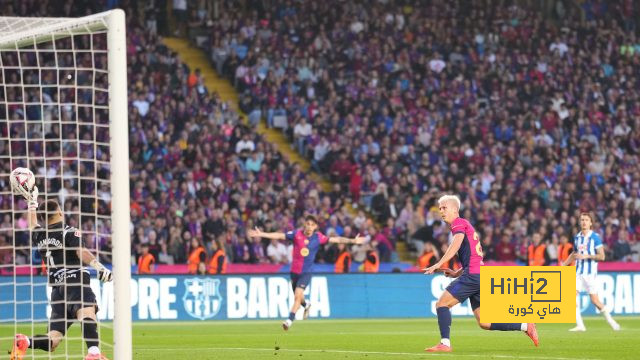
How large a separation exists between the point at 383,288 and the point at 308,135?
8202 millimetres

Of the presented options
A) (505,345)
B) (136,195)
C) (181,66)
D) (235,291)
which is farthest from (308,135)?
(505,345)

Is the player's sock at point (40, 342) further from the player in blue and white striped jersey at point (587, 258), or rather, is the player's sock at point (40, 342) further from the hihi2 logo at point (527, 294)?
the player in blue and white striped jersey at point (587, 258)

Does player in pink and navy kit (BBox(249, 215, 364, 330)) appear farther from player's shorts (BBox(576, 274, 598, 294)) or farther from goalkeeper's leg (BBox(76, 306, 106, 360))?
goalkeeper's leg (BBox(76, 306, 106, 360))

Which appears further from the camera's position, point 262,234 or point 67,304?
point 262,234

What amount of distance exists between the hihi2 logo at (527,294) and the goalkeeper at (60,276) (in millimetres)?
5158

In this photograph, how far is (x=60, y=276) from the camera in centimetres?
1423

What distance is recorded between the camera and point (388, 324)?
2705cm

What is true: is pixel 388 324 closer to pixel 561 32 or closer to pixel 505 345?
pixel 505 345

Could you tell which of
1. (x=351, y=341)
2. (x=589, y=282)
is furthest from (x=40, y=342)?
(x=589, y=282)

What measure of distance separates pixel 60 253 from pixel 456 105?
26233 millimetres

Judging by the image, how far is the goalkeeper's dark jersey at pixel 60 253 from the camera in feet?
46.4

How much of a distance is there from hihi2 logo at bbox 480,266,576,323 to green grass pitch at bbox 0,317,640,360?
46 centimetres

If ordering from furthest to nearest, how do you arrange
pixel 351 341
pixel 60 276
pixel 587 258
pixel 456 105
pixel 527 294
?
pixel 456 105, pixel 587 258, pixel 351 341, pixel 527 294, pixel 60 276

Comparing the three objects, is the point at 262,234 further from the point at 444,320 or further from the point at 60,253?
the point at 60,253
